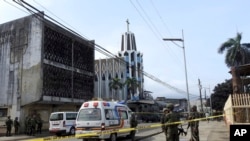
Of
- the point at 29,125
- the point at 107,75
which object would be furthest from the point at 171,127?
the point at 107,75

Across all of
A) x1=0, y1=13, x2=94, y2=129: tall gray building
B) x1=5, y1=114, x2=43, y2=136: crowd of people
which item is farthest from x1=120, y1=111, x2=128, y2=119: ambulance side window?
x1=0, y1=13, x2=94, y2=129: tall gray building

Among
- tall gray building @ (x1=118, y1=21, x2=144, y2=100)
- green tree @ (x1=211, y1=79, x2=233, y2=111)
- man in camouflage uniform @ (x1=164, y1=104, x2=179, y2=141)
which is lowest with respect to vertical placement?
man in camouflage uniform @ (x1=164, y1=104, x2=179, y2=141)

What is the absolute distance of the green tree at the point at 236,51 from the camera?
141 feet

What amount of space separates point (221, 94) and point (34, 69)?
136 feet

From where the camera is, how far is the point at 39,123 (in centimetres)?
3003

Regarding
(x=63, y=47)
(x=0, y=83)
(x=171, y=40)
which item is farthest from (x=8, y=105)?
(x=171, y=40)

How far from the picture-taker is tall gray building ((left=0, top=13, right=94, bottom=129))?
32.7m

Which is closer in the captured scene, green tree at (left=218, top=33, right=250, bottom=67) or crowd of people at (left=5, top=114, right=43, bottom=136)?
crowd of people at (left=5, top=114, right=43, bottom=136)

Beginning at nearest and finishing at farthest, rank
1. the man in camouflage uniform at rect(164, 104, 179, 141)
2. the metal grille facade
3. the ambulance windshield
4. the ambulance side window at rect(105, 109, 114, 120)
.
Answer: the man in camouflage uniform at rect(164, 104, 179, 141), the ambulance windshield, the ambulance side window at rect(105, 109, 114, 120), the metal grille facade

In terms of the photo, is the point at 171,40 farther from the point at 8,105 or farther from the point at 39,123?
the point at 8,105

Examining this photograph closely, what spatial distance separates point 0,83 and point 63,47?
26.9ft

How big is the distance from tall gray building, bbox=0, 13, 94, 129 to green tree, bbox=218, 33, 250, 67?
21.0 metres

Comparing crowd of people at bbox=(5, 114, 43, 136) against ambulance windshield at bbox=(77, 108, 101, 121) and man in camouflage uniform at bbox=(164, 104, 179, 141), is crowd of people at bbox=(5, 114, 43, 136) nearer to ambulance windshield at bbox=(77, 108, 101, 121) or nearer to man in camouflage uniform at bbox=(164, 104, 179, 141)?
ambulance windshield at bbox=(77, 108, 101, 121)

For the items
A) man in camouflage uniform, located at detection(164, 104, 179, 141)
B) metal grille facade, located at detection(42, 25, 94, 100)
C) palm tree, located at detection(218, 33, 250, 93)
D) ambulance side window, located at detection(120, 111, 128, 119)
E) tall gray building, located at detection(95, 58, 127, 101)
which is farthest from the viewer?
tall gray building, located at detection(95, 58, 127, 101)
